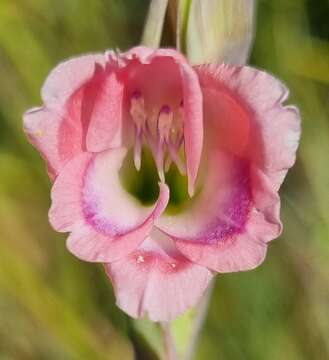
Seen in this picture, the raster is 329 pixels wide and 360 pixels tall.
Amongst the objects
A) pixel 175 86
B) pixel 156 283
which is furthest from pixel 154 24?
pixel 156 283

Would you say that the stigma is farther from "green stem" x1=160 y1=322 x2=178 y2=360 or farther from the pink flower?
"green stem" x1=160 y1=322 x2=178 y2=360

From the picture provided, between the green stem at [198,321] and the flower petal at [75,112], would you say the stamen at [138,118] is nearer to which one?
the flower petal at [75,112]

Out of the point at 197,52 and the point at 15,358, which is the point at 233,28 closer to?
the point at 197,52

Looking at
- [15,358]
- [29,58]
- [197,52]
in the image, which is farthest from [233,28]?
[15,358]

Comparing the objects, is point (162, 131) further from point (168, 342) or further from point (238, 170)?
point (168, 342)

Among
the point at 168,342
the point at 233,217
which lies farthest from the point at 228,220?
the point at 168,342

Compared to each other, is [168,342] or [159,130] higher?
[159,130]
